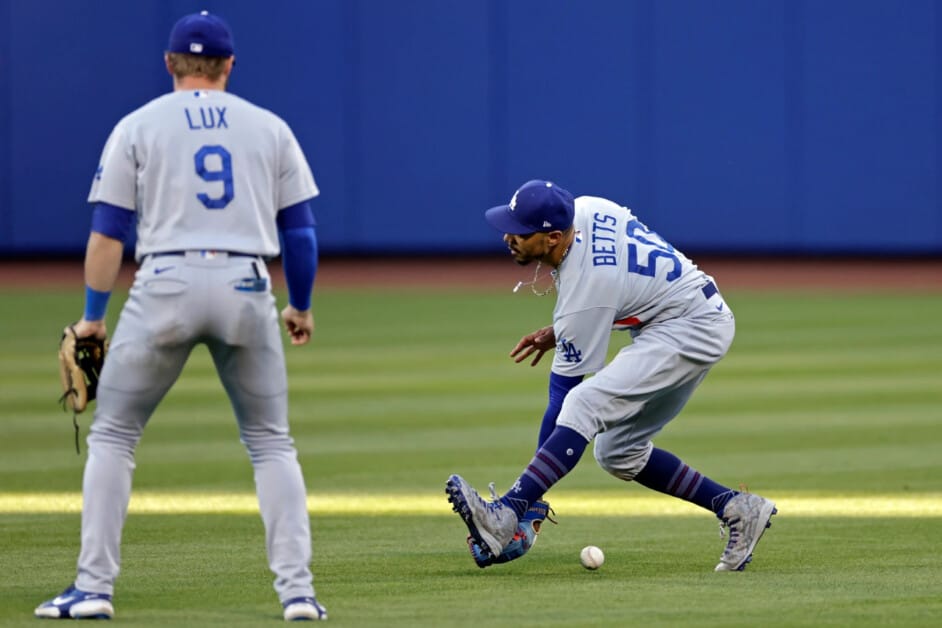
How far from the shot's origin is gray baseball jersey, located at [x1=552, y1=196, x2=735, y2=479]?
6590mm

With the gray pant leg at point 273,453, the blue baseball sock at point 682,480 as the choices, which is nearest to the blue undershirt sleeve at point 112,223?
the gray pant leg at point 273,453

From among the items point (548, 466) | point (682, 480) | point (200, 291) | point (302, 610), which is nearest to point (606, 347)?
point (548, 466)

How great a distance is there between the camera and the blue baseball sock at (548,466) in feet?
21.6

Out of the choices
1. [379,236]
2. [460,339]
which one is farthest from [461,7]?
[460,339]

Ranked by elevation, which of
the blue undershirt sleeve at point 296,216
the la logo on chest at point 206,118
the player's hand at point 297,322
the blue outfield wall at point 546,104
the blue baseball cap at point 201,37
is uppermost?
the blue baseball cap at point 201,37

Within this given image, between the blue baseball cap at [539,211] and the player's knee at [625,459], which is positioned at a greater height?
the blue baseball cap at [539,211]

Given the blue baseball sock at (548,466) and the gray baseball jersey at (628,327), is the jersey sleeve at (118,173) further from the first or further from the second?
the blue baseball sock at (548,466)

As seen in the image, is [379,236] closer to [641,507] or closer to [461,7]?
[461,7]

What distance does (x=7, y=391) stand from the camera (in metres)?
13.9

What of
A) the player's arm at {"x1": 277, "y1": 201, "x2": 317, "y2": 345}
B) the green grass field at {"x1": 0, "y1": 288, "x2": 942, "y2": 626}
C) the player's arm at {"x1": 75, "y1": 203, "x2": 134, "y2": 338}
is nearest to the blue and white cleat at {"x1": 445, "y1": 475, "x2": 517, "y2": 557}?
the green grass field at {"x1": 0, "y1": 288, "x2": 942, "y2": 626}

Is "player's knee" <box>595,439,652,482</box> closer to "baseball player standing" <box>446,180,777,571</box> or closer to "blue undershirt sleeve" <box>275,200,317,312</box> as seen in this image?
"baseball player standing" <box>446,180,777,571</box>

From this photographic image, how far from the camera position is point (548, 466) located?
6.59m

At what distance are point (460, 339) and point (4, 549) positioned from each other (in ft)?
35.7

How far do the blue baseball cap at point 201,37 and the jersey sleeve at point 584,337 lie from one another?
1.82m
